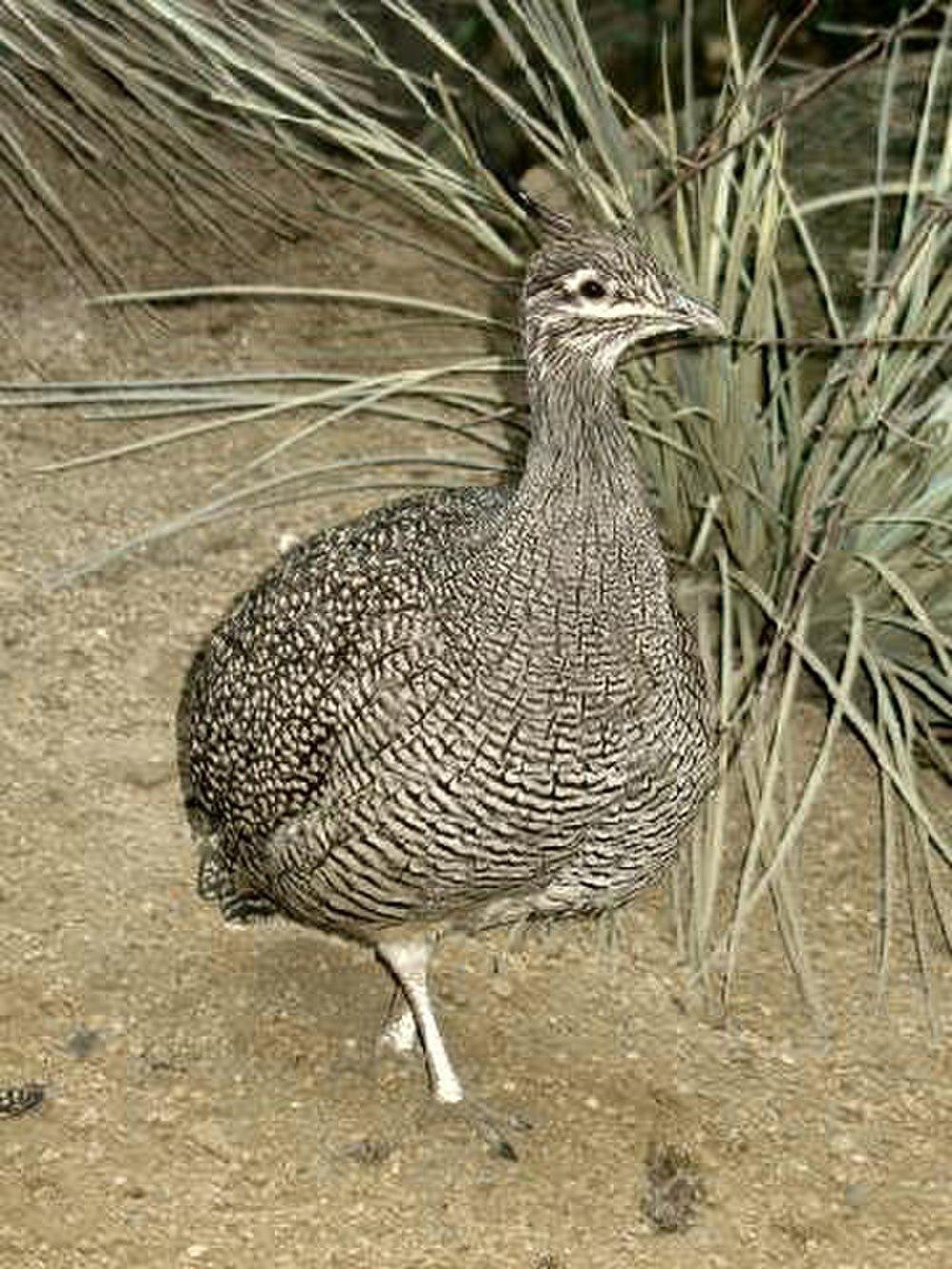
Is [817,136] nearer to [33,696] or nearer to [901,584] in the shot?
[901,584]

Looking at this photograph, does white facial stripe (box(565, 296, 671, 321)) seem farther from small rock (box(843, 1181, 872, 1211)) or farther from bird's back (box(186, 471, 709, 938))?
small rock (box(843, 1181, 872, 1211))

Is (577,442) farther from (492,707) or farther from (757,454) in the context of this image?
(757,454)

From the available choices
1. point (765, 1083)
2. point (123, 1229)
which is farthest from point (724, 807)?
point (123, 1229)

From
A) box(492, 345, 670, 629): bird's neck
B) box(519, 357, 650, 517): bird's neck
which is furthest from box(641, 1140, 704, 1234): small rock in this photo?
box(519, 357, 650, 517): bird's neck

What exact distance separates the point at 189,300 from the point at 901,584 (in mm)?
2364

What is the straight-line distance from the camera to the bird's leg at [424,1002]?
3.29 m

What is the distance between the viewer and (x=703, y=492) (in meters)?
4.12

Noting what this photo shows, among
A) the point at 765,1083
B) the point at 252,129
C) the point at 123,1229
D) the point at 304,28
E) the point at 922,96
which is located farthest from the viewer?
the point at 922,96

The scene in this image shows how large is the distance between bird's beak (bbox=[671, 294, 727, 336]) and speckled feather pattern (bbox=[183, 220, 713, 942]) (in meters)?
0.10

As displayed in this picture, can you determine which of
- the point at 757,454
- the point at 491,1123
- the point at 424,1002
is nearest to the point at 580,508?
the point at 424,1002

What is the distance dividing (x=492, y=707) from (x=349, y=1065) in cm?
89

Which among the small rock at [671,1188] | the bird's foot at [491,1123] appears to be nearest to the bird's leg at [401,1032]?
the bird's foot at [491,1123]

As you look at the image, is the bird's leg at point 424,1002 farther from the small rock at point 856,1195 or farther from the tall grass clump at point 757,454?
the small rock at point 856,1195

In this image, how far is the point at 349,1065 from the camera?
137 inches
